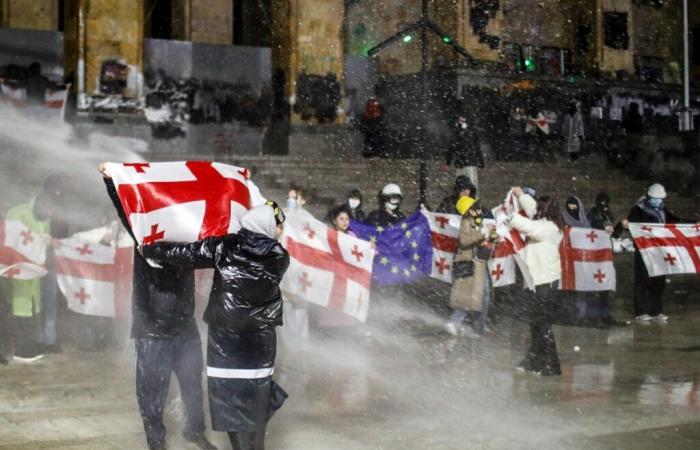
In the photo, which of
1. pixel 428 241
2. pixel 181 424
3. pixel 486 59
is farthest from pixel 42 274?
pixel 486 59

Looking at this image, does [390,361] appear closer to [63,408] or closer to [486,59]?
[63,408]

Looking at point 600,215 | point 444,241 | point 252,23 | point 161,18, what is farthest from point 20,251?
point 161,18

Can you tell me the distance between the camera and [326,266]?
1132cm

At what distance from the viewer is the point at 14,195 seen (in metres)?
17.5

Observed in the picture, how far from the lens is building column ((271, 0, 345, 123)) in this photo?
2409 centimetres

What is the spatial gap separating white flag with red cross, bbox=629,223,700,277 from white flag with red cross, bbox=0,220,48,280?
8040mm

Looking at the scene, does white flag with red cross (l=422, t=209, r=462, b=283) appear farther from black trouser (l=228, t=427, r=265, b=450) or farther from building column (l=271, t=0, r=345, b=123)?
building column (l=271, t=0, r=345, b=123)

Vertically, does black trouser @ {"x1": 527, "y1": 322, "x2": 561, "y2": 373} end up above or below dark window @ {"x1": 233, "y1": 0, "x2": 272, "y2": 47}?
below

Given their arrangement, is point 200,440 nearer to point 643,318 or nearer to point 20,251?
point 20,251

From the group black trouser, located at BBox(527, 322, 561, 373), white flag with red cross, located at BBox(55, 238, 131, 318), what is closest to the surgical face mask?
black trouser, located at BBox(527, 322, 561, 373)

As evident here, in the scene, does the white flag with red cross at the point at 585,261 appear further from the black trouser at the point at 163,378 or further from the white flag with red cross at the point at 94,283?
the black trouser at the point at 163,378

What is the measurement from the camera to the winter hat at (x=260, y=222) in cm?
619

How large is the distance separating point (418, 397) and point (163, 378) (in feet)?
8.73

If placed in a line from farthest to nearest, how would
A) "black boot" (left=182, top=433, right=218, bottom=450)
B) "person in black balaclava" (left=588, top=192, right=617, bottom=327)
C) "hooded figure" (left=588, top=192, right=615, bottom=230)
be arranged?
"hooded figure" (left=588, top=192, right=615, bottom=230), "person in black balaclava" (left=588, top=192, right=617, bottom=327), "black boot" (left=182, top=433, right=218, bottom=450)
